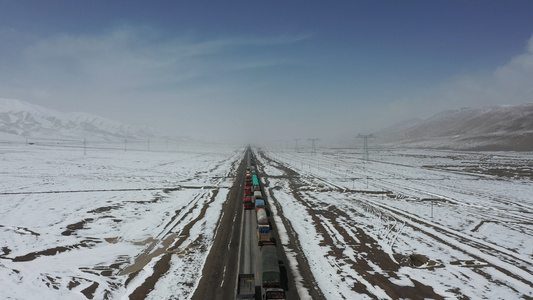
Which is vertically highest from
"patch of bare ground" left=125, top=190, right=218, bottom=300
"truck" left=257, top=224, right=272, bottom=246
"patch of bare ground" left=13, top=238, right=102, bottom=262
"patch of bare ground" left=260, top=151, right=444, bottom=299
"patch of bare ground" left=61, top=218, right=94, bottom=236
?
"truck" left=257, top=224, right=272, bottom=246

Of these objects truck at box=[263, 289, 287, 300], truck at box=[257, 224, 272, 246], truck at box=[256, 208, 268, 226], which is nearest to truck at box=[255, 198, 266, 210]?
truck at box=[256, 208, 268, 226]

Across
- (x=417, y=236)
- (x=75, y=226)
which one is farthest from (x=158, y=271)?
(x=417, y=236)

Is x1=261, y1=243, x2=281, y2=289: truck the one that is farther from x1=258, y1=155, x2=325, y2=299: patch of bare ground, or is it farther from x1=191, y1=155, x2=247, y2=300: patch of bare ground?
x1=191, y1=155, x2=247, y2=300: patch of bare ground

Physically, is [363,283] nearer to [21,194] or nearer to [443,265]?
[443,265]

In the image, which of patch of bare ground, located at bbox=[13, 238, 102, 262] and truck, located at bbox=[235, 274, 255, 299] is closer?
truck, located at bbox=[235, 274, 255, 299]

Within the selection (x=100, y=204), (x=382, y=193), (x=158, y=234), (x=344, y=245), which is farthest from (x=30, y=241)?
(x=382, y=193)

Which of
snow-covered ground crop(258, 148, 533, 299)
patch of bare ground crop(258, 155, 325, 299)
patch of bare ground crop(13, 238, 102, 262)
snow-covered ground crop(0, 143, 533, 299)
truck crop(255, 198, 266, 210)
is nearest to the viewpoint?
patch of bare ground crop(258, 155, 325, 299)

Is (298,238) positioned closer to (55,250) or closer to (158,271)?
(158,271)
